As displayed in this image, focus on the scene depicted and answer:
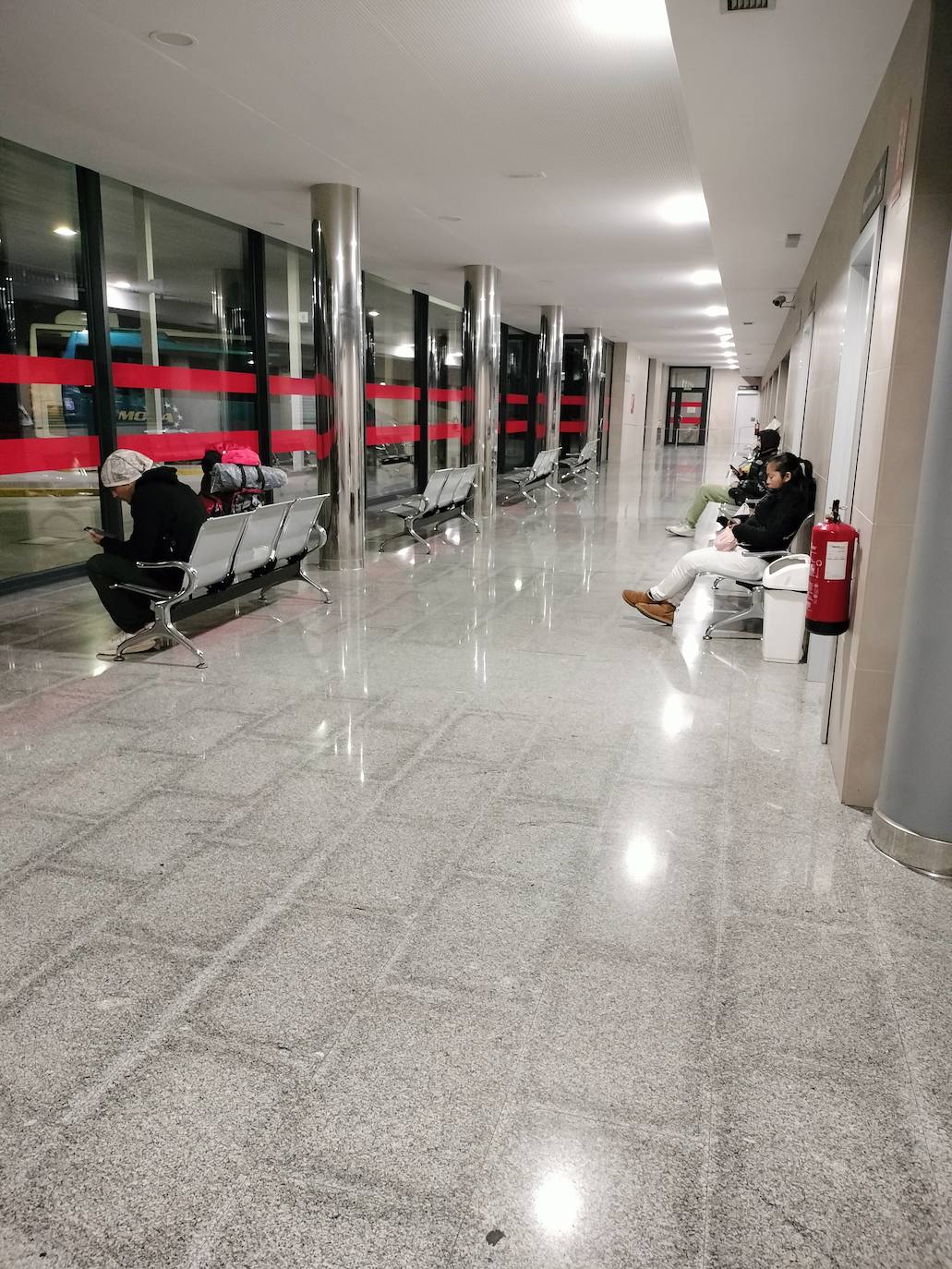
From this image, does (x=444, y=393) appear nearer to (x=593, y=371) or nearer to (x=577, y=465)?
(x=577, y=465)

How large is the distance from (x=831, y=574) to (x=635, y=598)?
3.17m

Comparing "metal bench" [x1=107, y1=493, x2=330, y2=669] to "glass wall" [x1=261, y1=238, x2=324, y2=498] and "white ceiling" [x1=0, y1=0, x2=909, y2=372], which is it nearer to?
"white ceiling" [x1=0, y1=0, x2=909, y2=372]

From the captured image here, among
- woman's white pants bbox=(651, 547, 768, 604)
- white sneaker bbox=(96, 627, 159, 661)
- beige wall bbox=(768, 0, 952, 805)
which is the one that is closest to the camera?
beige wall bbox=(768, 0, 952, 805)

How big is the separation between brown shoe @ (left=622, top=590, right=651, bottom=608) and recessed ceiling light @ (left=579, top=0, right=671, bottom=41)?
11.3 ft

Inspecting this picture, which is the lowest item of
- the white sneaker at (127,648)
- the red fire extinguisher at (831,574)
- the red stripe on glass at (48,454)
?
→ the white sneaker at (127,648)

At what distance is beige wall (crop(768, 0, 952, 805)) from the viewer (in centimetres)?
309

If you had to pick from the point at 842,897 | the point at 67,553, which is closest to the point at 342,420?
the point at 67,553

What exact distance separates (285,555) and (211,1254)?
5795 millimetres

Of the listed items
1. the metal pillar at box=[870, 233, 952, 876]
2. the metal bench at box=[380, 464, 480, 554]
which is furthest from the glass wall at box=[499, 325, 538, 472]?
the metal pillar at box=[870, 233, 952, 876]

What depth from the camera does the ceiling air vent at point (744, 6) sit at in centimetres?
350

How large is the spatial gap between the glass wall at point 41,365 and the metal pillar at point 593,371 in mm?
14557

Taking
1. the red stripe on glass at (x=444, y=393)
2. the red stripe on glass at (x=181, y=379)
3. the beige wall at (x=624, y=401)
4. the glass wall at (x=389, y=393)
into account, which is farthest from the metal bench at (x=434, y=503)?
the beige wall at (x=624, y=401)

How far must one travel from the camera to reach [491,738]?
4387mm

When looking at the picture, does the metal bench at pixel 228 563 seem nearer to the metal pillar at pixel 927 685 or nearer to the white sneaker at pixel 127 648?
the white sneaker at pixel 127 648
